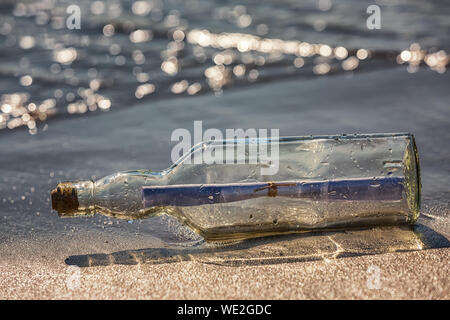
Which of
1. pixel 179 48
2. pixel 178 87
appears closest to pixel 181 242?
pixel 178 87

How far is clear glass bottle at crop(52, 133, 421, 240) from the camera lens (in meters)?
1.75

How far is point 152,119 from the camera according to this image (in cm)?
305

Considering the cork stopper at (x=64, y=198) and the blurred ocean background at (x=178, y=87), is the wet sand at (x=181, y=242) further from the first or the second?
the cork stopper at (x=64, y=198)

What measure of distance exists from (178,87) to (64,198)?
6.33ft

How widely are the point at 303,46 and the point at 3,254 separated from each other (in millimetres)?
2776

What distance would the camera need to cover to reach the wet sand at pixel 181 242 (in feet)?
5.08

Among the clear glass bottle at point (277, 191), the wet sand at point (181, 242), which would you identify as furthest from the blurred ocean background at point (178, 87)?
the clear glass bottle at point (277, 191)

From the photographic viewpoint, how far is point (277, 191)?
1.75m

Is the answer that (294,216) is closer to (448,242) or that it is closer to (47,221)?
(448,242)

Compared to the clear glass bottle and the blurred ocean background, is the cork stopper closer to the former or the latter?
the clear glass bottle

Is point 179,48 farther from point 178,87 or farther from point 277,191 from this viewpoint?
point 277,191

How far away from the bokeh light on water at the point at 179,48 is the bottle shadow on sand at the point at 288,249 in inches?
56.8

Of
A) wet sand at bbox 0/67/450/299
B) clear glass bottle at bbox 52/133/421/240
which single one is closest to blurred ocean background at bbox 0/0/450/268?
wet sand at bbox 0/67/450/299

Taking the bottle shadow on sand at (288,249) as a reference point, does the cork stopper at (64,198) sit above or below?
above
